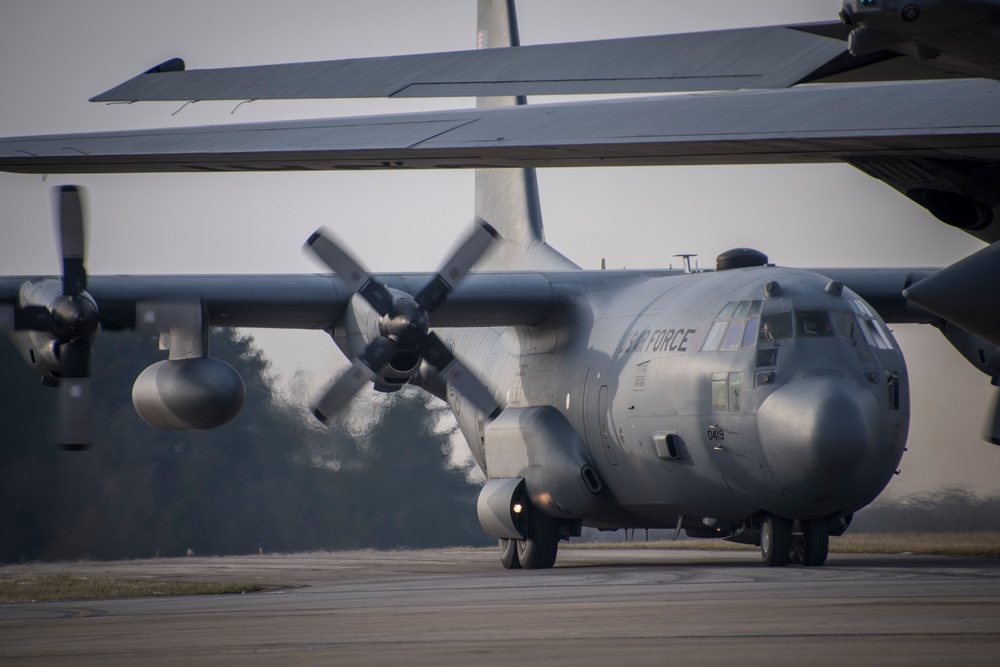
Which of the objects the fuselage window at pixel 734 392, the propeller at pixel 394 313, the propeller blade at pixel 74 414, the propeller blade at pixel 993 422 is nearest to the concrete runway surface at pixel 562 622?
the fuselage window at pixel 734 392

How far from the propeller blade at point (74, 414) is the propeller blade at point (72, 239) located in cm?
117

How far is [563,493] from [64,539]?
1153 centimetres

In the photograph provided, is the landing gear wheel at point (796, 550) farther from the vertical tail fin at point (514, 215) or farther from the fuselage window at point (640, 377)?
the vertical tail fin at point (514, 215)

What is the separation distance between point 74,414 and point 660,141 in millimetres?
12535

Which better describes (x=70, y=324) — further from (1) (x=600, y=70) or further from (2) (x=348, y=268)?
(1) (x=600, y=70)

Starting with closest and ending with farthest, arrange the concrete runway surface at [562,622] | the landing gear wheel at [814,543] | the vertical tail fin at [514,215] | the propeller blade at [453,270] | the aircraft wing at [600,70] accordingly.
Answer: the aircraft wing at [600,70] → the concrete runway surface at [562,622] → the landing gear wheel at [814,543] → the propeller blade at [453,270] → the vertical tail fin at [514,215]

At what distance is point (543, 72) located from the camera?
529cm

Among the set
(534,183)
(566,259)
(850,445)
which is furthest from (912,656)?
(534,183)

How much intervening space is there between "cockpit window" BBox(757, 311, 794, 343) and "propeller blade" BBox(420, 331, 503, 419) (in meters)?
4.39

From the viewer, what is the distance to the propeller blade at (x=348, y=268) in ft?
53.5

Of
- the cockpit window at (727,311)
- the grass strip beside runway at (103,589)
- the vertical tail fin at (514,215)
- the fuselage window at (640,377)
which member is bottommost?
the grass strip beside runway at (103,589)

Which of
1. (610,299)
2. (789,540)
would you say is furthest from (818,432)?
(610,299)

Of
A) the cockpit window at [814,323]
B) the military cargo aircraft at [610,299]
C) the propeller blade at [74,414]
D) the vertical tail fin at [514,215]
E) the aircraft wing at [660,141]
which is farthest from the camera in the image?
Result: the vertical tail fin at [514,215]

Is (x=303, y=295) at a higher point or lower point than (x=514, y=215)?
lower
